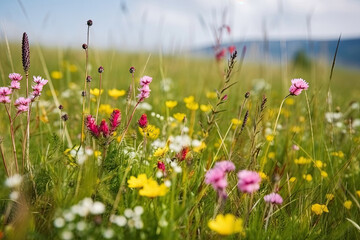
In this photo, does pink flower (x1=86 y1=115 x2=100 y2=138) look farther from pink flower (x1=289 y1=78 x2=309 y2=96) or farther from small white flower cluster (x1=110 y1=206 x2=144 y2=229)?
pink flower (x1=289 y1=78 x2=309 y2=96)

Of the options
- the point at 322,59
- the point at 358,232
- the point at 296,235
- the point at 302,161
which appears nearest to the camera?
the point at 296,235

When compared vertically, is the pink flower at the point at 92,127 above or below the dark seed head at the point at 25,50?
below

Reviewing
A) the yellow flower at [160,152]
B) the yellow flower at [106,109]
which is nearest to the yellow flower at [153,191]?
the yellow flower at [160,152]

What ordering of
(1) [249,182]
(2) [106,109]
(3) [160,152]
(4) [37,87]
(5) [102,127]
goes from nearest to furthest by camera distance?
1. (1) [249,182]
2. (5) [102,127]
3. (4) [37,87]
4. (3) [160,152]
5. (2) [106,109]

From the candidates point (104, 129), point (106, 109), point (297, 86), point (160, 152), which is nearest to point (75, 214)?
point (104, 129)

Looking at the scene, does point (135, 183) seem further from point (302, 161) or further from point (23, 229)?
point (302, 161)

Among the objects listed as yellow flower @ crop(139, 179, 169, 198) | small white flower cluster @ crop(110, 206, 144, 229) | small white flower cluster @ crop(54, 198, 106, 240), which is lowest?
small white flower cluster @ crop(110, 206, 144, 229)

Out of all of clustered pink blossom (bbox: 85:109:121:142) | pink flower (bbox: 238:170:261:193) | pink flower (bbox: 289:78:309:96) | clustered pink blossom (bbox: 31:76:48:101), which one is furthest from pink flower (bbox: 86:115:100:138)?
pink flower (bbox: 289:78:309:96)

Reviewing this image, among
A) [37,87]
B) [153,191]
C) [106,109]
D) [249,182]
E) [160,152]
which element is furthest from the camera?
[106,109]

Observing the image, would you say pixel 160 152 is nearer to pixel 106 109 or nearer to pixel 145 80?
pixel 145 80

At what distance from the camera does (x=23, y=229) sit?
0.83 meters

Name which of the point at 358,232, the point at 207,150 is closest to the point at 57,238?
the point at 207,150

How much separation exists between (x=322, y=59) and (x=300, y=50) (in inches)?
1320

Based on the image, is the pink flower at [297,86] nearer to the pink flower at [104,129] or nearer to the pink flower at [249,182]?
the pink flower at [249,182]
